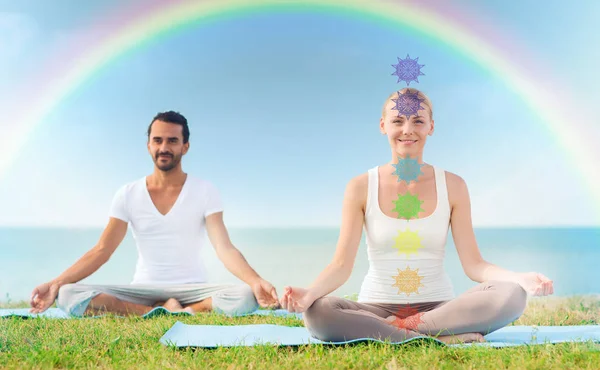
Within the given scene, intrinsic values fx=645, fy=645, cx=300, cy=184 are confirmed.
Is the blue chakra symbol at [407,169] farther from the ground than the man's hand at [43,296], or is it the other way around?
the blue chakra symbol at [407,169]

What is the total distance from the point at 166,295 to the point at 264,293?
82 centimetres

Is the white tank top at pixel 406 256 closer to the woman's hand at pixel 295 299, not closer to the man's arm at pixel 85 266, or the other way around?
the woman's hand at pixel 295 299

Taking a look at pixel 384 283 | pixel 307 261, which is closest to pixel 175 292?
pixel 384 283

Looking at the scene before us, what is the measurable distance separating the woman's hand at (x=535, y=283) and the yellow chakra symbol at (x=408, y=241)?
1.49ft

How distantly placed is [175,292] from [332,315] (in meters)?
2.09

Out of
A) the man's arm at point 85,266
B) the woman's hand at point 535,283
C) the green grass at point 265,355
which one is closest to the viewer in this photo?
the green grass at point 265,355

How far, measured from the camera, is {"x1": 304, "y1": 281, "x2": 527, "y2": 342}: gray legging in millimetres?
2697

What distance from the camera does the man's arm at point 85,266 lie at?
419cm

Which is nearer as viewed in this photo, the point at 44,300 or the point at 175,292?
the point at 44,300

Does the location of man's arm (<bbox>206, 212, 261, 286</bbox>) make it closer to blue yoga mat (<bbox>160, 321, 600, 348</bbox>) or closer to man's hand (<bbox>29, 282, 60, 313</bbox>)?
blue yoga mat (<bbox>160, 321, 600, 348</bbox>)

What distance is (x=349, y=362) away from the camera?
2.40 meters

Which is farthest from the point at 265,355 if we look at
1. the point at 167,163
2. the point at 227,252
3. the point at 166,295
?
the point at 167,163

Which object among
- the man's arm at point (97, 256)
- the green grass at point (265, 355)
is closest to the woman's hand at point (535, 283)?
the green grass at point (265, 355)

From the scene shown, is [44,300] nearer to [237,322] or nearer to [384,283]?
[237,322]
